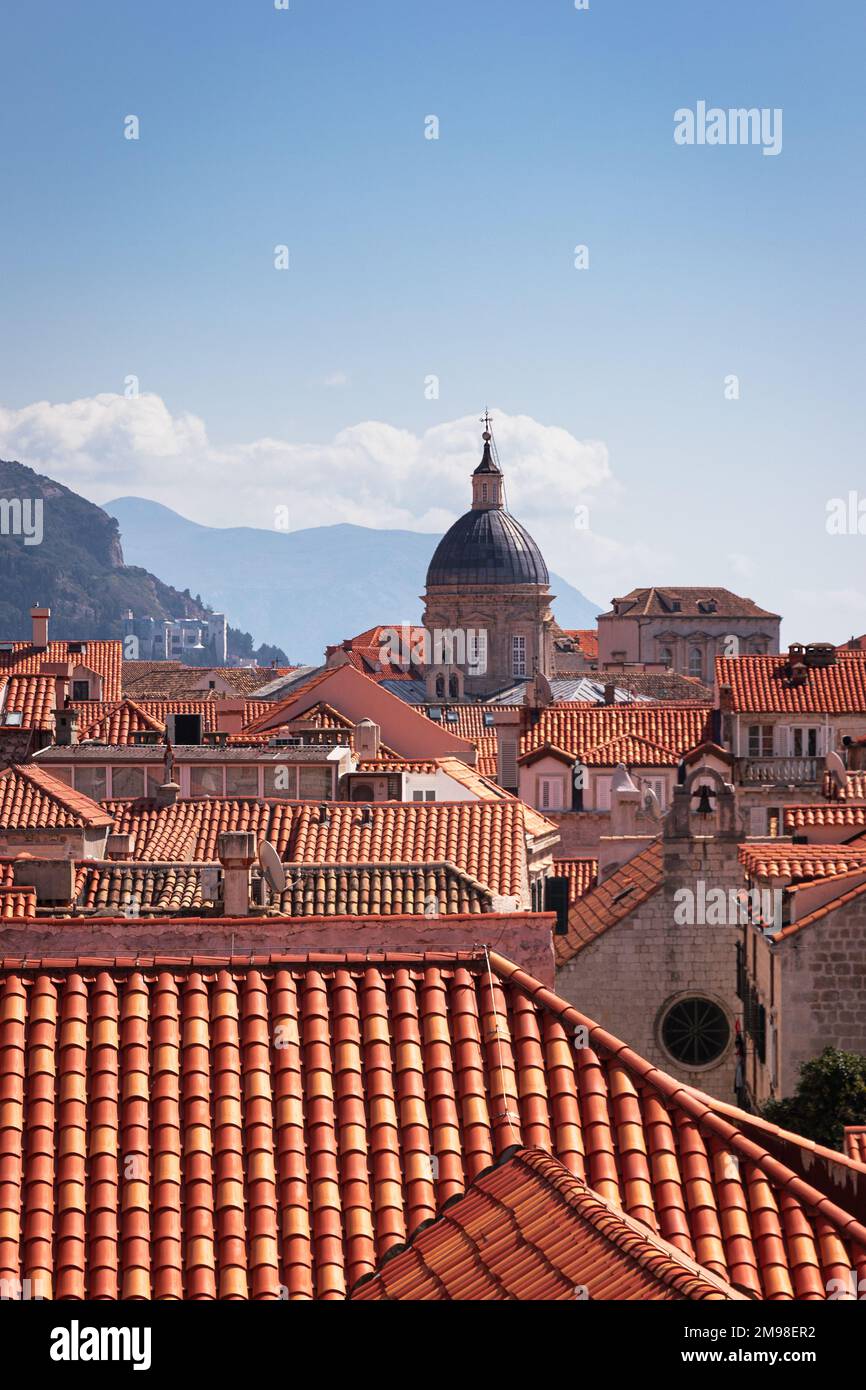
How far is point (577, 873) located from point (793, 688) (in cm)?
1983

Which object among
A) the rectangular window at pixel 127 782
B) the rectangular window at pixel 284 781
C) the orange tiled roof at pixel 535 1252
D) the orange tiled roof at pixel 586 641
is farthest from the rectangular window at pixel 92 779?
the orange tiled roof at pixel 586 641

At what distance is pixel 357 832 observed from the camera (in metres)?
32.2

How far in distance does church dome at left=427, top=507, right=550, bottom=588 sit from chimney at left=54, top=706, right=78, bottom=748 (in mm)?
94993

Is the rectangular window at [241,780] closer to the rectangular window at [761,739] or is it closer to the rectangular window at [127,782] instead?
the rectangular window at [127,782]

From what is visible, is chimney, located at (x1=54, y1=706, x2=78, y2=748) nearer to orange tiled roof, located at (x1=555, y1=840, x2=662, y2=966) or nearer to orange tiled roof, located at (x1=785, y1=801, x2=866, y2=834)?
orange tiled roof, located at (x1=555, y1=840, x2=662, y2=966)

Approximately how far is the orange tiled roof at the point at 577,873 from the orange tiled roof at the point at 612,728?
1559cm

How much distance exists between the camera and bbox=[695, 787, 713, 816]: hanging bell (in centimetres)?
2831

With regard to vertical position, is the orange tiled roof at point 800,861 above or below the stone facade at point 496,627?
below

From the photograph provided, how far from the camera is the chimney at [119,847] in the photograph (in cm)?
3194

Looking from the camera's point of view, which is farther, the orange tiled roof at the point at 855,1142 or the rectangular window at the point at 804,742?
the rectangular window at the point at 804,742

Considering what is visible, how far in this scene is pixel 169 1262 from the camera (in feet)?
33.3

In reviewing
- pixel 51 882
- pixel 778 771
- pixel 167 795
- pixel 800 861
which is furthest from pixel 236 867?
pixel 778 771
